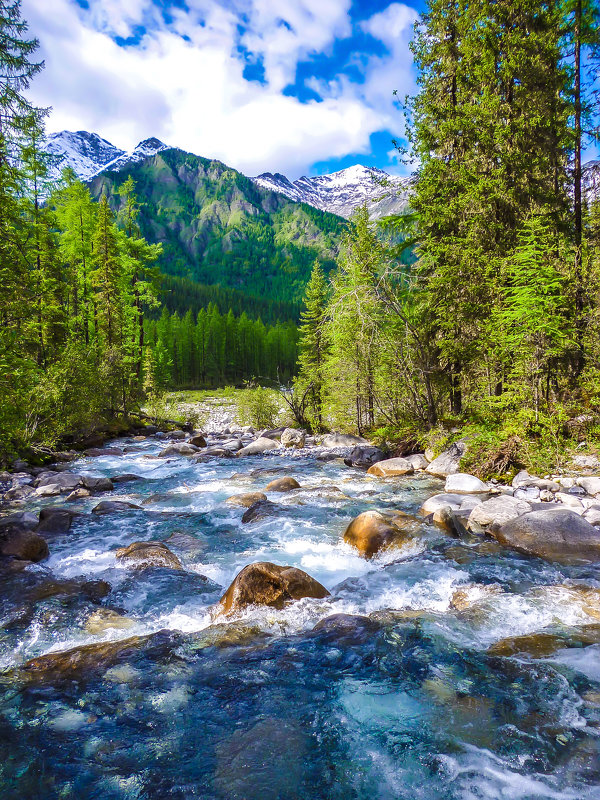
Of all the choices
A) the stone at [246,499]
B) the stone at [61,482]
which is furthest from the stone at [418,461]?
the stone at [61,482]

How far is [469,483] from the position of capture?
1144 centimetres

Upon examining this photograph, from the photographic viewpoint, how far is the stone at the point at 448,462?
1338 centimetres

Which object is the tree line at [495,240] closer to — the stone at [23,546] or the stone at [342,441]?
the stone at [342,441]

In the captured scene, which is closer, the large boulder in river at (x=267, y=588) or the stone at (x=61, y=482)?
the large boulder in river at (x=267, y=588)

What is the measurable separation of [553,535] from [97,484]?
1217 centimetres

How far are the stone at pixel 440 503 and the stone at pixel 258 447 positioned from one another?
11433mm

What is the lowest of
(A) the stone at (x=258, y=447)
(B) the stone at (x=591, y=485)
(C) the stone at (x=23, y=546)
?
(A) the stone at (x=258, y=447)

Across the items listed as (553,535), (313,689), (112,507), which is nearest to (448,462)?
(553,535)

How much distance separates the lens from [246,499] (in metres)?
11.5

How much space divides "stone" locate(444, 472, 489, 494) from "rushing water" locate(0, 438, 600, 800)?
347 centimetres

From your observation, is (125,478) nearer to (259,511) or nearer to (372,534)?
(259,511)

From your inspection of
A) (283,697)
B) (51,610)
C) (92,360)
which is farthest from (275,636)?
(92,360)

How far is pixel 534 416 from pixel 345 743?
998 cm

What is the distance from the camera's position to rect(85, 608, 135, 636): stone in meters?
5.46
